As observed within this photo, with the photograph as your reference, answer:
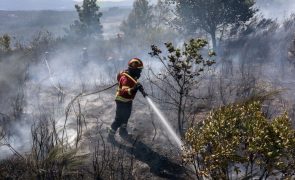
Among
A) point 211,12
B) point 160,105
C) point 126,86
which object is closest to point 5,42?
point 160,105

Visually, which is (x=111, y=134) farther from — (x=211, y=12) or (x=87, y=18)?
(x=87, y=18)

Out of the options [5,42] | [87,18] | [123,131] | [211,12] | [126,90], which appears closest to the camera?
[126,90]

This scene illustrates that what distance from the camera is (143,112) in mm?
9359

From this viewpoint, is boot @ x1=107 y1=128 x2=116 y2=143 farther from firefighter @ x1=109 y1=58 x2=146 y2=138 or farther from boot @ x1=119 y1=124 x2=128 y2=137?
boot @ x1=119 y1=124 x2=128 y2=137

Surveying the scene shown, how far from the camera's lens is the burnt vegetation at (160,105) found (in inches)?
146

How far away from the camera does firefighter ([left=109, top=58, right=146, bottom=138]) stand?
693 centimetres

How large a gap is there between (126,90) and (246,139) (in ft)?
11.9

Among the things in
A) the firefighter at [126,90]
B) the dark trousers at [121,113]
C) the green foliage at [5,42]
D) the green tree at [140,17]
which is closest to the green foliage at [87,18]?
the green tree at [140,17]

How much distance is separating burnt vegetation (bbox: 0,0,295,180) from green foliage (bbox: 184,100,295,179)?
1 cm

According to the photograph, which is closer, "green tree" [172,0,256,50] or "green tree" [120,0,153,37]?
"green tree" [172,0,256,50]

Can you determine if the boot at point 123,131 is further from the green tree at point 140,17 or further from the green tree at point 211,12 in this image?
the green tree at point 140,17

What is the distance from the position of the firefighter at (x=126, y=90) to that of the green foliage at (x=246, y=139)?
10.0ft

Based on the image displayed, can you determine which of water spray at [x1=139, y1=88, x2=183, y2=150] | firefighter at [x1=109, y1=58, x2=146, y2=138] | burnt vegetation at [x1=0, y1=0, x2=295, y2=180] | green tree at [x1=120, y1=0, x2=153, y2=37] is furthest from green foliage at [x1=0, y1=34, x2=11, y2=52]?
green tree at [x1=120, y1=0, x2=153, y2=37]

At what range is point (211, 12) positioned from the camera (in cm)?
2102
